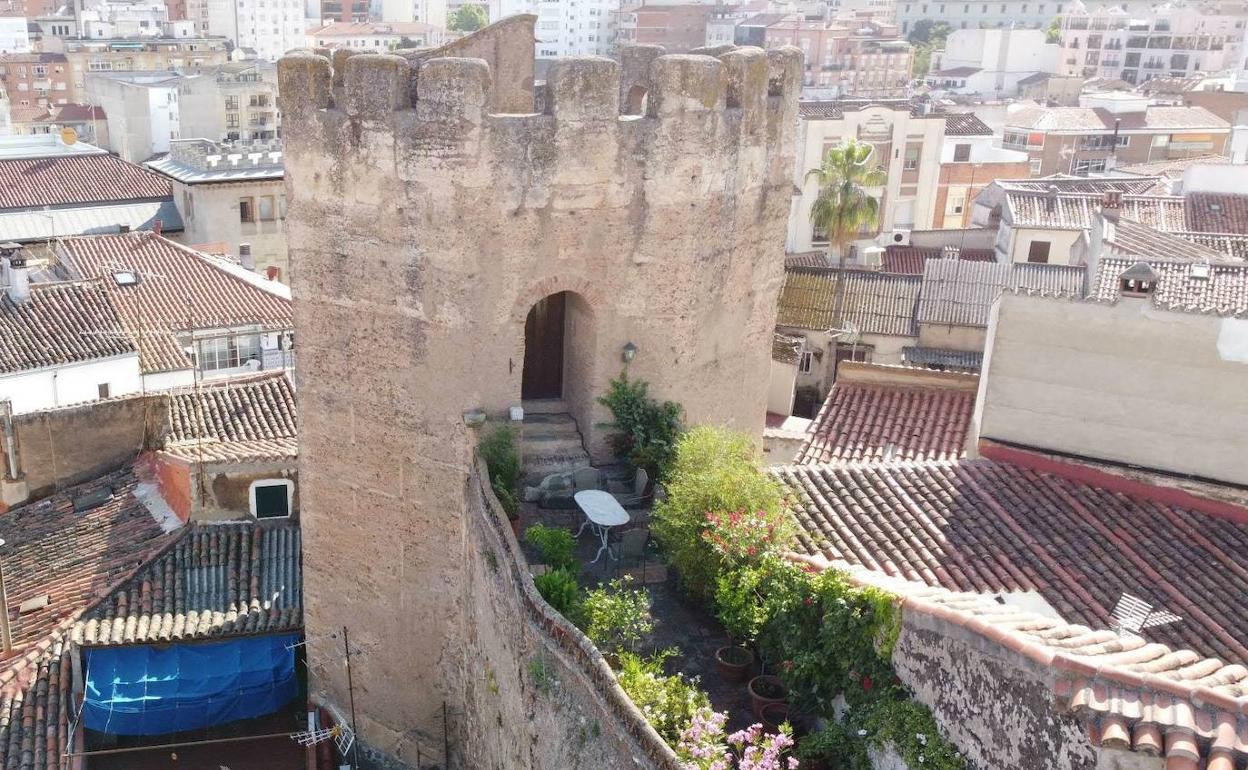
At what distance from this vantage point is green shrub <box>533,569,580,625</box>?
34.5 feet

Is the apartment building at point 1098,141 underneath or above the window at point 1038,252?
above

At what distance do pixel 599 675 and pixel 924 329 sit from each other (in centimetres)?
2338

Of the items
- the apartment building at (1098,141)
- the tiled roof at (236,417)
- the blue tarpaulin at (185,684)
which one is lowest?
the blue tarpaulin at (185,684)

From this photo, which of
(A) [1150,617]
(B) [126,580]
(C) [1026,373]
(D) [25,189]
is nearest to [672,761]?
(A) [1150,617]

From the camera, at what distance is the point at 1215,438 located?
46.3 ft

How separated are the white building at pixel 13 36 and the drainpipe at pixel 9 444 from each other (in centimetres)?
8687

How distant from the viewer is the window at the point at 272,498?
1994cm

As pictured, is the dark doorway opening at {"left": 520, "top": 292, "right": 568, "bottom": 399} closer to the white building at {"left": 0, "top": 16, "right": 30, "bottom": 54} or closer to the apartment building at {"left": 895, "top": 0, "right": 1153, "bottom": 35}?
the white building at {"left": 0, "top": 16, "right": 30, "bottom": 54}

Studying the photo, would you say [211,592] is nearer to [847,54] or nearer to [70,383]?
[70,383]

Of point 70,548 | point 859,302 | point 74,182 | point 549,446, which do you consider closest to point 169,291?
point 70,548

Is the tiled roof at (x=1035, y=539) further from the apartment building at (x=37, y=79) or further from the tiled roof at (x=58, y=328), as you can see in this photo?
the apartment building at (x=37, y=79)

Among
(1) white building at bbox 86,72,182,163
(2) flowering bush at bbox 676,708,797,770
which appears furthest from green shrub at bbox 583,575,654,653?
(1) white building at bbox 86,72,182,163

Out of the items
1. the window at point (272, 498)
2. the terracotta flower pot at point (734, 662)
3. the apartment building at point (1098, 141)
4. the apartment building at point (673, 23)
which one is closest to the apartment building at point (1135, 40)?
the apartment building at point (673, 23)

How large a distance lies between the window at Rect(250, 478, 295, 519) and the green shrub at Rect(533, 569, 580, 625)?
10412 mm
